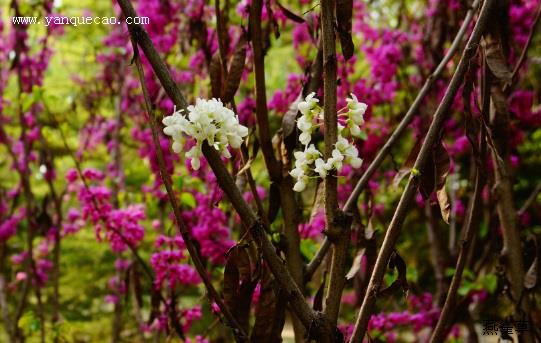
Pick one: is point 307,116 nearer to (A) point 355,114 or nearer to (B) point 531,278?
(A) point 355,114

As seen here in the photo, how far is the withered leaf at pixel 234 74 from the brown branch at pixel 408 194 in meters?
0.57

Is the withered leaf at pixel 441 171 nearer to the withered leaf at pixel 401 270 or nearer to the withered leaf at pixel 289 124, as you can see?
the withered leaf at pixel 401 270

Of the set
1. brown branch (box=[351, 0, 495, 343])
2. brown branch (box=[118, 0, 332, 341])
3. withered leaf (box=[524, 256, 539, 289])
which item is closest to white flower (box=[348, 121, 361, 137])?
brown branch (box=[351, 0, 495, 343])

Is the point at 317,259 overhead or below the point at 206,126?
below

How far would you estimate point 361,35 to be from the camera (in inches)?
198

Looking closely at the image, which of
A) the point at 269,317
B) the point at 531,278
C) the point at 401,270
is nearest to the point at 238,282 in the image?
the point at 269,317

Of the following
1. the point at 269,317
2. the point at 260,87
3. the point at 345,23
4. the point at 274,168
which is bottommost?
the point at 269,317

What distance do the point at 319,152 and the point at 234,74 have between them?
18.3 inches

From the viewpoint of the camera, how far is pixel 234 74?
1.60 metres

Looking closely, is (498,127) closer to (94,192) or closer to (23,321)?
(94,192)

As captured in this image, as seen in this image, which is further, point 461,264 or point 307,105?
point 461,264

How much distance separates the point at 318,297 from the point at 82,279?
517 cm

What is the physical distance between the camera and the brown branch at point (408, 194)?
1.28 meters

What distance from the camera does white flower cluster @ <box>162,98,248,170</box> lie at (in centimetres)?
110
